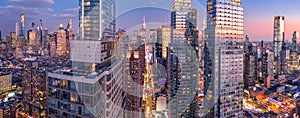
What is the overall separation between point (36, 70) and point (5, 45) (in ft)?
10.1

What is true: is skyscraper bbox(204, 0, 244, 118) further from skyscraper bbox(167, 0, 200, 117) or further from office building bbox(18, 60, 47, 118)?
office building bbox(18, 60, 47, 118)

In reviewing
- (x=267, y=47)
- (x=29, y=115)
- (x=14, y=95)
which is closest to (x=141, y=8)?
(x=29, y=115)

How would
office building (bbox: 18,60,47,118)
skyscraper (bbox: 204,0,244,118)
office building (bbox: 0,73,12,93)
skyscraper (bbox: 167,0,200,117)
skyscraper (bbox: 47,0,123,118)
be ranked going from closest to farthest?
skyscraper (bbox: 47,0,123,118) < skyscraper (bbox: 167,0,200,117) < skyscraper (bbox: 204,0,244,118) < office building (bbox: 18,60,47,118) < office building (bbox: 0,73,12,93)

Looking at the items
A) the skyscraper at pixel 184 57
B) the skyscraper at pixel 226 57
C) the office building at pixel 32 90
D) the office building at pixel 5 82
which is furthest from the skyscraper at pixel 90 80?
the office building at pixel 5 82

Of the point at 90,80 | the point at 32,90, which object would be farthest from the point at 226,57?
the point at 32,90

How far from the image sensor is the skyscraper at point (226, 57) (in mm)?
3480

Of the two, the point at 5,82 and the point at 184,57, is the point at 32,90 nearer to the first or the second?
the point at 5,82

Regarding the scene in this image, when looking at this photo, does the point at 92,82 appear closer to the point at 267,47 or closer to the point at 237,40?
the point at 237,40

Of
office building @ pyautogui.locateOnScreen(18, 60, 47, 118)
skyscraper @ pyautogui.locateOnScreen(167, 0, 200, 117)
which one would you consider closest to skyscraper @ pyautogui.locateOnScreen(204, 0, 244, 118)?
skyscraper @ pyautogui.locateOnScreen(167, 0, 200, 117)

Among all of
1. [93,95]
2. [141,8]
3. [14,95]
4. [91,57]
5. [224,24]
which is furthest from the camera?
[14,95]

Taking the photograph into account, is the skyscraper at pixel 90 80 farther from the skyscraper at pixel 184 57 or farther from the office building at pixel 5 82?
the office building at pixel 5 82

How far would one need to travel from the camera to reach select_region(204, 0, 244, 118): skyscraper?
3480 mm

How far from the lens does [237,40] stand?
13.1 ft

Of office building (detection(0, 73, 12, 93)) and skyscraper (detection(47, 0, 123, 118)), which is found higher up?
skyscraper (detection(47, 0, 123, 118))
